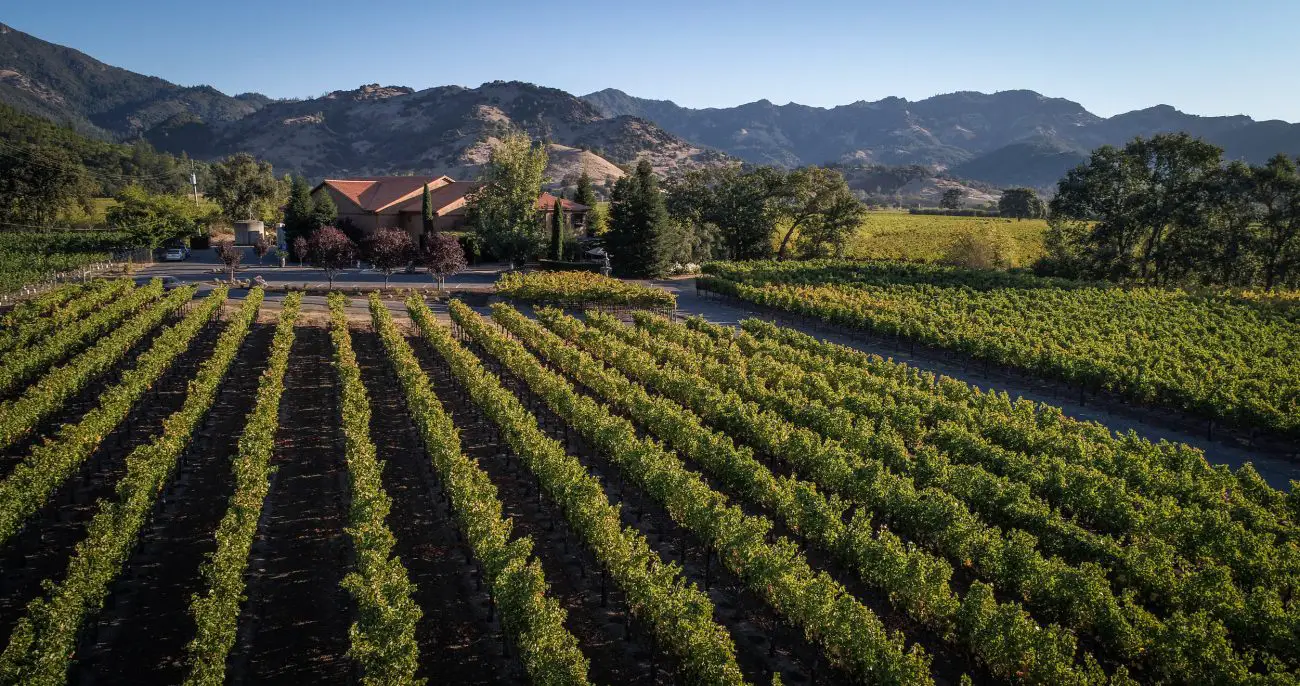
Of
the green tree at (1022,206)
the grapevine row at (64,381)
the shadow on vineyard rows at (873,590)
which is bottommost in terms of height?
the shadow on vineyard rows at (873,590)

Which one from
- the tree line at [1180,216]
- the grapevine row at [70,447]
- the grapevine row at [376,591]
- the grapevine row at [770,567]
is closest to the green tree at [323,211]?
the grapevine row at [70,447]

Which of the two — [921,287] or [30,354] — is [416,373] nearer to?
[30,354]

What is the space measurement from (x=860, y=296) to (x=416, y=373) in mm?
32281

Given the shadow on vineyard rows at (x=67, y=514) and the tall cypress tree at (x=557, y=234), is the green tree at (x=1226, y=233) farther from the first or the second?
the shadow on vineyard rows at (x=67, y=514)

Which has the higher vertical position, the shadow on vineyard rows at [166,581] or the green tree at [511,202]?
the green tree at [511,202]

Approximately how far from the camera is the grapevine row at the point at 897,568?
38.3 ft

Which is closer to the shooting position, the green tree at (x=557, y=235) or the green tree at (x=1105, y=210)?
the green tree at (x=1105, y=210)

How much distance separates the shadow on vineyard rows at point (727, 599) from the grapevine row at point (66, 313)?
75.7 ft

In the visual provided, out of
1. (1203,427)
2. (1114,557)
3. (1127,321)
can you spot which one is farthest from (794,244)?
(1114,557)

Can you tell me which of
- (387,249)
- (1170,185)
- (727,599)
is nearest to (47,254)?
(387,249)

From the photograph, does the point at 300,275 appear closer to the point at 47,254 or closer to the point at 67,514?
the point at 47,254

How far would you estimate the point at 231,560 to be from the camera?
13.6 meters

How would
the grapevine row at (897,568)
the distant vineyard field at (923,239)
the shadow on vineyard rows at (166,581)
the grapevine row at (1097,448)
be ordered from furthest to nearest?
the distant vineyard field at (923,239)
the grapevine row at (1097,448)
the shadow on vineyard rows at (166,581)
the grapevine row at (897,568)

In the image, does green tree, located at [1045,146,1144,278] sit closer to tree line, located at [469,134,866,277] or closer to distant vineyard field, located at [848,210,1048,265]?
distant vineyard field, located at [848,210,1048,265]
